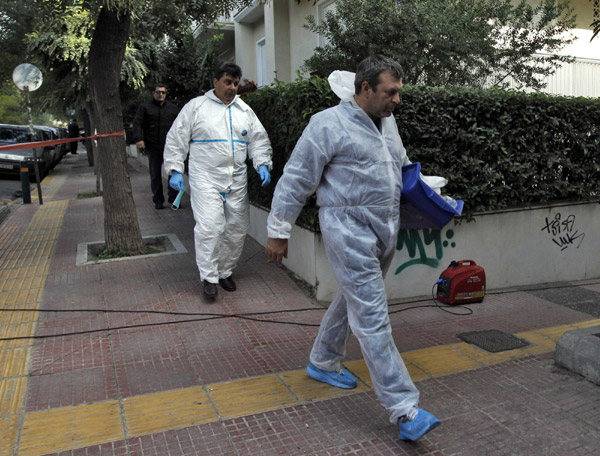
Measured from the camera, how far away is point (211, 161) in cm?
516

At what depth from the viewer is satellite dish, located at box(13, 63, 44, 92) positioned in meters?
12.1

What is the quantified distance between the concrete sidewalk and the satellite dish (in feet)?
24.4

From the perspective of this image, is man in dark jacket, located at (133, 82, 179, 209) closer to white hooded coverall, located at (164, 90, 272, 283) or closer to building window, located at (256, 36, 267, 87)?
white hooded coverall, located at (164, 90, 272, 283)

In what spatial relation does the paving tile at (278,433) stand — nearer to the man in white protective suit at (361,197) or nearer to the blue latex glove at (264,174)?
the man in white protective suit at (361,197)

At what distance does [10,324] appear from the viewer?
4680 mm

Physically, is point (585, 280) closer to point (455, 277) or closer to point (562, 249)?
point (562, 249)

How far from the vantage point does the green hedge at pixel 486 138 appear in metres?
5.42

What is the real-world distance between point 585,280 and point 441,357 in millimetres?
3707

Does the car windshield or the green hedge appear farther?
the car windshield

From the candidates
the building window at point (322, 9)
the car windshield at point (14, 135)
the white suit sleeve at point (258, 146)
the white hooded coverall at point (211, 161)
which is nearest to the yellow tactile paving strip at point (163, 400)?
the white hooded coverall at point (211, 161)

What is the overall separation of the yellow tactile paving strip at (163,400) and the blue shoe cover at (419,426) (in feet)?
2.28

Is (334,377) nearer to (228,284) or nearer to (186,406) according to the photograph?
(186,406)

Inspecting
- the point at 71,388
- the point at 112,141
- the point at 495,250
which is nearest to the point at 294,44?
the point at 112,141

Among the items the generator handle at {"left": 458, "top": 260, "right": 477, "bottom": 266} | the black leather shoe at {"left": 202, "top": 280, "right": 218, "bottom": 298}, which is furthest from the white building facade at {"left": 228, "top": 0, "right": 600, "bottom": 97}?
the black leather shoe at {"left": 202, "top": 280, "right": 218, "bottom": 298}
